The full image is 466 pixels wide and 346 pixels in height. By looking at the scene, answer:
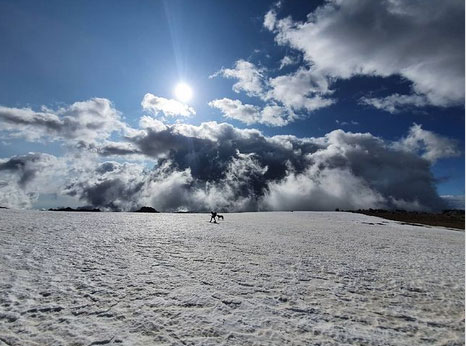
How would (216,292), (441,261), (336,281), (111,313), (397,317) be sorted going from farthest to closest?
(441,261), (336,281), (216,292), (397,317), (111,313)

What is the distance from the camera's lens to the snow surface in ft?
26.1

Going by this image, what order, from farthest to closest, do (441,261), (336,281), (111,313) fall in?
1. (441,261)
2. (336,281)
3. (111,313)

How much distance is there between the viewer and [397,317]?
984 centimetres

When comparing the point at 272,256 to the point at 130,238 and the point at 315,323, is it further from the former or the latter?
the point at 130,238

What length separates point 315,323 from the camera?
895cm

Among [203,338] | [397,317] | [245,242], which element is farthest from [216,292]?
[245,242]

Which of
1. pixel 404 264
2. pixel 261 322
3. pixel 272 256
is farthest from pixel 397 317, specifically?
pixel 404 264

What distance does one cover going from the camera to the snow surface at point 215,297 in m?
7.95

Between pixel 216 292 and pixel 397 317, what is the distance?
6096 millimetres

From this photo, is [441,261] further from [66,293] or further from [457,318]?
[66,293]

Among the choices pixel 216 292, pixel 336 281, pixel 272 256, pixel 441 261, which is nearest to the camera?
pixel 216 292

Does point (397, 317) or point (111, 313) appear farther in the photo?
point (397, 317)

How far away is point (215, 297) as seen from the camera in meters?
10.5

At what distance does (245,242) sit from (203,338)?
50.9 feet
